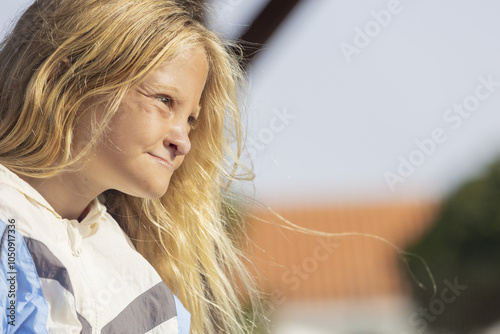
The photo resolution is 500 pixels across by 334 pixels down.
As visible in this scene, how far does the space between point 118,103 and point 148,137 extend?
1.9 inches

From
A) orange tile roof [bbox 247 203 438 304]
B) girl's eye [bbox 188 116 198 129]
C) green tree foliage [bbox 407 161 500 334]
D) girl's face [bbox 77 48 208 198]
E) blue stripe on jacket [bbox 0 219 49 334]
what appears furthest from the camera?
orange tile roof [bbox 247 203 438 304]

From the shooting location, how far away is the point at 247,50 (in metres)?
0.94

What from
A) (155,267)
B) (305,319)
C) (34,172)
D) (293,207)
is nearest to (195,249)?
(155,267)

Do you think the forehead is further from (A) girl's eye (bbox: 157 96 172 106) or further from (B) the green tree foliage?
(B) the green tree foliage

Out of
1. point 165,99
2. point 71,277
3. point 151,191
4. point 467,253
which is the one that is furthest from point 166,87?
point 467,253

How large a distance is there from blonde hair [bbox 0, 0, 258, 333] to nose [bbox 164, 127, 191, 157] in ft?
0.23

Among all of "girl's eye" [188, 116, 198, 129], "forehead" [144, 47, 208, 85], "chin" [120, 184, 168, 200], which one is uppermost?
"forehead" [144, 47, 208, 85]

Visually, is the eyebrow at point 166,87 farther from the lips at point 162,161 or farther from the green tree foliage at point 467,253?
the green tree foliage at point 467,253

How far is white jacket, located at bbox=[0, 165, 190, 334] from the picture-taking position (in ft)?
2.31

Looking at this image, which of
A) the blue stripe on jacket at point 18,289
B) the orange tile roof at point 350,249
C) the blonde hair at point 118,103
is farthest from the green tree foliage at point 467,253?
the blue stripe on jacket at point 18,289

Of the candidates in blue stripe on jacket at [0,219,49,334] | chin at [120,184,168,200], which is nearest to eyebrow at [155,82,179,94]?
chin at [120,184,168,200]

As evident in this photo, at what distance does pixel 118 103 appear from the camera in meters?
0.81

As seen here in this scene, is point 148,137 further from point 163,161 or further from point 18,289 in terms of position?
point 18,289

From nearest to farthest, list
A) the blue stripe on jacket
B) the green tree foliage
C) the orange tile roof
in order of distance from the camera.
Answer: the blue stripe on jacket
the green tree foliage
the orange tile roof
